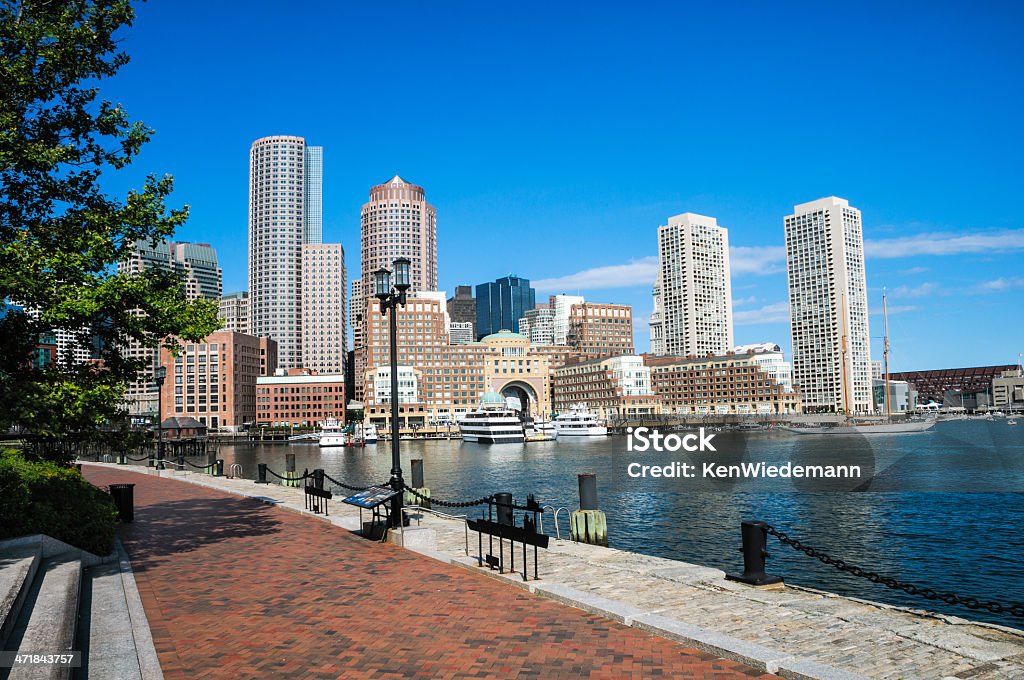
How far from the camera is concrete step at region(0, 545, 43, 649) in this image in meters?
8.59

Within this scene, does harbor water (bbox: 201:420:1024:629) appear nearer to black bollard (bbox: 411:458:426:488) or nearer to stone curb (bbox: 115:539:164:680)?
black bollard (bbox: 411:458:426:488)

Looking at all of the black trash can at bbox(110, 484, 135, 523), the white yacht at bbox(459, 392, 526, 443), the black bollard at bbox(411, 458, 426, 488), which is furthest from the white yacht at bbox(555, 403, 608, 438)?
the black trash can at bbox(110, 484, 135, 523)

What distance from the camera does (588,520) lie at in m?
20.8

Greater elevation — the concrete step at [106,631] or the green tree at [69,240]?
the green tree at [69,240]

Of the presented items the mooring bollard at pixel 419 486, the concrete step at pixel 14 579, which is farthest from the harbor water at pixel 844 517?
the concrete step at pixel 14 579

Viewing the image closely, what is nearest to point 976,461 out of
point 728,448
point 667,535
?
point 728,448

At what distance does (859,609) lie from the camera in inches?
443

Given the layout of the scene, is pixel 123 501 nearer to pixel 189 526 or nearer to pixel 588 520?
pixel 189 526

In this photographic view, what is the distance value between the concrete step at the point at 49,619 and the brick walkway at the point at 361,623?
3.57 feet

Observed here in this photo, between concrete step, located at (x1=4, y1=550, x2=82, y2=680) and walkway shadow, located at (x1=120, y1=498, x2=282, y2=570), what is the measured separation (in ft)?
9.71

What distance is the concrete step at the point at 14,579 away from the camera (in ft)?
28.2

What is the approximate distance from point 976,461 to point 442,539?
7572 centimetres

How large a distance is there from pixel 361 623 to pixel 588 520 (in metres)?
11.2

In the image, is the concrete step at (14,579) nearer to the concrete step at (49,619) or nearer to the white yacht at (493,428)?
the concrete step at (49,619)
